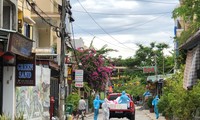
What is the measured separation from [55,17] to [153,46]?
4118 centimetres

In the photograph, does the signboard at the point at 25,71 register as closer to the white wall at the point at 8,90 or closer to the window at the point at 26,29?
the white wall at the point at 8,90

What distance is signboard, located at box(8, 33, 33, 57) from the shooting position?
45.4 ft

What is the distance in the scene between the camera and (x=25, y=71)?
16969 millimetres

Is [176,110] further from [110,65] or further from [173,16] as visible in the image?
[110,65]

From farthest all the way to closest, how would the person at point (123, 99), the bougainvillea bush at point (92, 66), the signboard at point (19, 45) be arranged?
the bougainvillea bush at point (92, 66)
the person at point (123, 99)
the signboard at point (19, 45)

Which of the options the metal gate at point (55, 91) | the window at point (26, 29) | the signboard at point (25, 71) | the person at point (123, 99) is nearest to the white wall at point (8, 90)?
the signboard at point (25, 71)

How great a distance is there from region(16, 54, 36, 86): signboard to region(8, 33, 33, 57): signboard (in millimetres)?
585

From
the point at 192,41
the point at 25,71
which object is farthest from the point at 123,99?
the point at 192,41

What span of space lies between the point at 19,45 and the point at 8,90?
10.2 feet

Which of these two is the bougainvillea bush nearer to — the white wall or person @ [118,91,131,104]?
person @ [118,91,131,104]

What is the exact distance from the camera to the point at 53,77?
107ft

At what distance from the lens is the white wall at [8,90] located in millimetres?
17094

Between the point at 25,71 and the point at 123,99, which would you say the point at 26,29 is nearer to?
the point at 123,99

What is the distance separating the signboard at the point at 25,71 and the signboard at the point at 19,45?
0.58 metres
